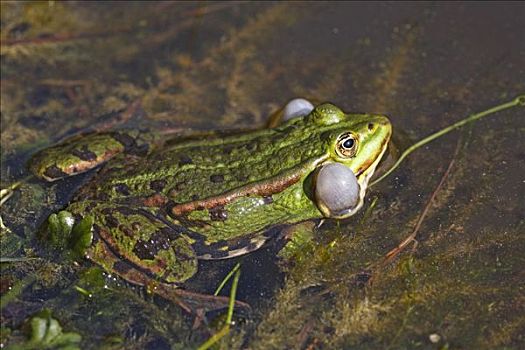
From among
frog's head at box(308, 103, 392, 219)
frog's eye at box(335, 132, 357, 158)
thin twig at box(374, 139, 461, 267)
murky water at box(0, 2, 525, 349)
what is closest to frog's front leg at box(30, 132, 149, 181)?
murky water at box(0, 2, 525, 349)

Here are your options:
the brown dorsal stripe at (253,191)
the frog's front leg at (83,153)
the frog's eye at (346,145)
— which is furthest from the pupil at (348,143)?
the frog's front leg at (83,153)

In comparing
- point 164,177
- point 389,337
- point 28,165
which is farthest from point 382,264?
point 28,165

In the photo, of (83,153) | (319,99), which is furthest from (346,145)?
(83,153)

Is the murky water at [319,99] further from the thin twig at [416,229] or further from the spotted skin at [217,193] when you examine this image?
the spotted skin at [217,193]

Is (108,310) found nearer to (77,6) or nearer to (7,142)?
(7,142)

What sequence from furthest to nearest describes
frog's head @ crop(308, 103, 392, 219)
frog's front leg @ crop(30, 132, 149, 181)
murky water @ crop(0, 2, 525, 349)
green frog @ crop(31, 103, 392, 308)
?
1. frog's front leg @ crop(30, 132, 149, 181)
2. frog's head @ crop(308, 103, 392, 219)
3. green frog @ crop(31, 103, 392, 308)
4. murky water @ crop(0, 2, 525, 349)

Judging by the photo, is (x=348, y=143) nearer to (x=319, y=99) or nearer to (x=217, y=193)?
(x=217, y=193)

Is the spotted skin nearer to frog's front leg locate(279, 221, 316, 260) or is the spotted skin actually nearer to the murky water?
frog's front leg locate(279, 221, 316, 260)
